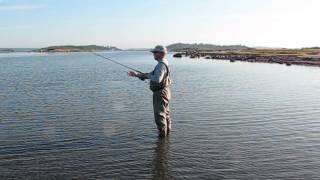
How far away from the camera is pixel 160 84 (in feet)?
49.6

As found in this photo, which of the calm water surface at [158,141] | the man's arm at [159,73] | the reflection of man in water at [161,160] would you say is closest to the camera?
the reflection of man in water at [161,160]

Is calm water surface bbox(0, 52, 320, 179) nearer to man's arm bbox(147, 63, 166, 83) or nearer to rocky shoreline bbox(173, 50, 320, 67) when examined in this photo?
man's arm bbox(147, 63, 166, 83)

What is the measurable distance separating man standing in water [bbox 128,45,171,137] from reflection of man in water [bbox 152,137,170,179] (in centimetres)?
65

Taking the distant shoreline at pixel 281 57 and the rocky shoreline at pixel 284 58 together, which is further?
the distant shoreline at pixel 281 57

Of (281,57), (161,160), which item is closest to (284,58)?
(281,57)

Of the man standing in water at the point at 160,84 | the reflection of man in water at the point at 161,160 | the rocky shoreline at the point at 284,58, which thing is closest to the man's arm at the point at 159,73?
the man standing in water at the point at 160,84

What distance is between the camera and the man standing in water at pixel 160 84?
14779 millimetres

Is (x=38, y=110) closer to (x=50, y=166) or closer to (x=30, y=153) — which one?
(x=30, y=153)

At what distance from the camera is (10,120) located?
19.9 m

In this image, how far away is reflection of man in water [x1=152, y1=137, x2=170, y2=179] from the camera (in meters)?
11.7

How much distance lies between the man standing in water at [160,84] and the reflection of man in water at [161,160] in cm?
65

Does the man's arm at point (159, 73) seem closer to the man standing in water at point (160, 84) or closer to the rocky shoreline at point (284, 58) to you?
the man standing in water at point (160, 84)

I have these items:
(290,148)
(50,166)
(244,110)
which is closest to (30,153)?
(50,166)

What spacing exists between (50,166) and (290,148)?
724cm
